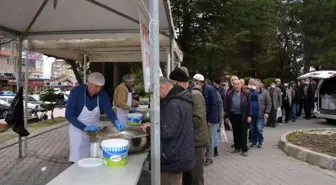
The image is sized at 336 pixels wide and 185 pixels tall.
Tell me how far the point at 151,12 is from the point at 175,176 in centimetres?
161

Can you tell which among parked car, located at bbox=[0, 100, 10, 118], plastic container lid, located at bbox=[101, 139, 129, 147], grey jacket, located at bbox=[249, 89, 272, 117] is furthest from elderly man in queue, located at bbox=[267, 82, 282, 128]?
parked car, located at bbox=[0, 100, 10, 118]

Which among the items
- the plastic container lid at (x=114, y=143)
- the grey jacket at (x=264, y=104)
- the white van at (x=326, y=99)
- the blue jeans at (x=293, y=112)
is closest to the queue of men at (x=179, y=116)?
the plastic container lid at (x=114, y=143)

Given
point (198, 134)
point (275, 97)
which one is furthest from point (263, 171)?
point (275, 97)

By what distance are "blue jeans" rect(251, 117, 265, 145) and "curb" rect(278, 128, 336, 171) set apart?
0.55m

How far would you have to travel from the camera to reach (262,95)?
8.10 meters

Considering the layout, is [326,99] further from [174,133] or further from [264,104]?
[174,133]

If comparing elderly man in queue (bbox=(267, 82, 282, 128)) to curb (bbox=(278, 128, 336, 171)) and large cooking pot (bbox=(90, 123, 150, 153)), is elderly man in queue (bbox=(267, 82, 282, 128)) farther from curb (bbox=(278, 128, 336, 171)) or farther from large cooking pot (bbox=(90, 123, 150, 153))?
large cooking pot (bbox=(90, 123, 150, 153))

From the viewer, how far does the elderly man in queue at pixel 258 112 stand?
759 cm

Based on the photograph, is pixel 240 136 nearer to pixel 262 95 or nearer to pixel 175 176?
pixel 262 95

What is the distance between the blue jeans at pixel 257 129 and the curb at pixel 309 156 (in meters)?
0.55

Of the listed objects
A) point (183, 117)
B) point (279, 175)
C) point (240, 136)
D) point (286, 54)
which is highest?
point (286, 54)

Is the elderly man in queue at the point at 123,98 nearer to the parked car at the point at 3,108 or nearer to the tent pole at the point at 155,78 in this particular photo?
the tent pole at the point at 155,78

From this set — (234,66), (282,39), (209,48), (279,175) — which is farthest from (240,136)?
(282,39)

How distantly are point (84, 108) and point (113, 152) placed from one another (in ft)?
4.17
